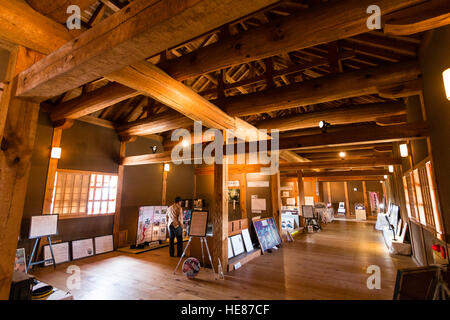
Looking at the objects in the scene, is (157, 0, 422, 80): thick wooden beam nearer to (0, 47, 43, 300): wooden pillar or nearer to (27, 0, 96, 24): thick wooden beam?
(27, 0, 96, 24): thick wooden beam

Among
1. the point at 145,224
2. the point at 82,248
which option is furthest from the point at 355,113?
the point at 82,248

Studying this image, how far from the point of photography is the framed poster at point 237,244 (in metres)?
4.97

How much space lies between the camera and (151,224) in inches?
264

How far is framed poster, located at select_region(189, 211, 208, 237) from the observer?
4320 millimetres

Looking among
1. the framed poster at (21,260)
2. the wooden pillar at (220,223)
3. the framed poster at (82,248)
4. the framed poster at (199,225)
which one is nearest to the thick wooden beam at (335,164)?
the wooden pillar at (220,223)

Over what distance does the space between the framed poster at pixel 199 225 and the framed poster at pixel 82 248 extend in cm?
304

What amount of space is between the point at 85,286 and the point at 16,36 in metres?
3.67

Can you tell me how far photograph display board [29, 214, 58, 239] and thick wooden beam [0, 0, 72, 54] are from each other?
4053 millimetres

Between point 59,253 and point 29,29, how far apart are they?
199 inches

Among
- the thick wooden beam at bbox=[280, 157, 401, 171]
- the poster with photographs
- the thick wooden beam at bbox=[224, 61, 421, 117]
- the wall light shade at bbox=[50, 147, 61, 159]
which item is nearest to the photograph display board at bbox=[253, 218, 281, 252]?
the thick wooden beam at bbox=[280, 157, 401, 171]

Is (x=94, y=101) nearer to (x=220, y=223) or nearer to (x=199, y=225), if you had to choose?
(x=199, y=225)
